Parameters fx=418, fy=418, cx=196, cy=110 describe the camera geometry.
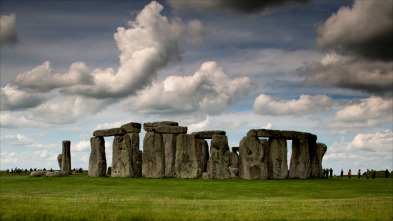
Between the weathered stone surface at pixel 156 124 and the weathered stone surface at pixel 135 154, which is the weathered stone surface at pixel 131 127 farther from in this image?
the weathered stone surface at pixel 156 124

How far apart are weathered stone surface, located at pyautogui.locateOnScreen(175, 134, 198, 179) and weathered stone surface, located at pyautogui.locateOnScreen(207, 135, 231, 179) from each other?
1530mm

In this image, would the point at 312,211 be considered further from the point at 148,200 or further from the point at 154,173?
the point at 154,173

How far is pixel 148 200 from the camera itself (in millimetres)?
16328

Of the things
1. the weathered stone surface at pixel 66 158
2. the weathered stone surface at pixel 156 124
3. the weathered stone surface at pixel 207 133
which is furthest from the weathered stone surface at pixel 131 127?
the weathered stone surface at pixel 66 158

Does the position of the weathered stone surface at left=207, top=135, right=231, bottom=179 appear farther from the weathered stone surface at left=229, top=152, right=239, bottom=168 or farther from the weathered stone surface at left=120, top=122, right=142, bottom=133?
the weathered stone surface at left=120, top=122, right=142, bottom=133

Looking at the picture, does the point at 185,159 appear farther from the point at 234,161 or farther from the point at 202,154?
the point at 234,161

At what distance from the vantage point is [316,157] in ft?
111

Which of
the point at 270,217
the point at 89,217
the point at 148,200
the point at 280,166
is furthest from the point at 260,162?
the point at 89,217

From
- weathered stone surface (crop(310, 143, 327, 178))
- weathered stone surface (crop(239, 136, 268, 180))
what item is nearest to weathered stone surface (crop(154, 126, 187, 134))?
weathered stone surface (crop(239, 136, 268, 180))

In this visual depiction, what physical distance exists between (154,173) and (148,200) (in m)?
13.9

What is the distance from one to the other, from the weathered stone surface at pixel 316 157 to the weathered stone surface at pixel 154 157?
12071 millimetres

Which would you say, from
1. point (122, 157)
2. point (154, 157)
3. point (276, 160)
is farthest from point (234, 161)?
point (122, 157)

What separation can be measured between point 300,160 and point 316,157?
8.16ft

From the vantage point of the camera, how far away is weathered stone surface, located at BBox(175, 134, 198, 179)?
97.5 ft
